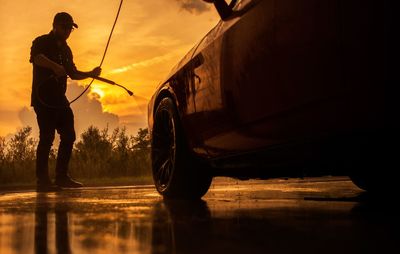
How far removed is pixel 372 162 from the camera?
3.48 meters

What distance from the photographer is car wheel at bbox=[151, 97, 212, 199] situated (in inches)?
212

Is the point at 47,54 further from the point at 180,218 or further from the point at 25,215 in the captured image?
the point at 180,218

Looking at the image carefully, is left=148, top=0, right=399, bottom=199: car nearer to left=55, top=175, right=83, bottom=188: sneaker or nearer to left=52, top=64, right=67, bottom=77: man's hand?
left=52, top=64, right=67, bottom=77: man's hand

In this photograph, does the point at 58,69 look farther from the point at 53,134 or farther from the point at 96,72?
the point at 53,134

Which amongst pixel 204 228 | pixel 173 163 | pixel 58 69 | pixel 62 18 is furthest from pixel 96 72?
pixel 204 228

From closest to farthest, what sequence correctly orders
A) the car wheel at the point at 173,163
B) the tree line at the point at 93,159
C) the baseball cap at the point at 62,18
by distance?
the car wheel at the point at 173,163 < the baseball cap at the point at 62,18 < the tree line at the point at 93,159

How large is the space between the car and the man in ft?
10.3

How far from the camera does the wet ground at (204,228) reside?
2.49 meters

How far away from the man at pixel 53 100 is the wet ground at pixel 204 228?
3346 mm

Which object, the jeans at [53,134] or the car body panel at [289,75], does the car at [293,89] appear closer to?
the car body panel at [289,75]

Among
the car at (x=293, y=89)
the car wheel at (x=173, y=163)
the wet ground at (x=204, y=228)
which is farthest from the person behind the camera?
the car wheel at (x=173, y=163)

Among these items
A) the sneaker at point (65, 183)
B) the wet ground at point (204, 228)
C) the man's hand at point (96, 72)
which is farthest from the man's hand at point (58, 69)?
the wet ground at point (204, 228)

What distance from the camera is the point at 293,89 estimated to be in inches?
135

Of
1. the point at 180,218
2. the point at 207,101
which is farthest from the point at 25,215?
the point at 207,101
